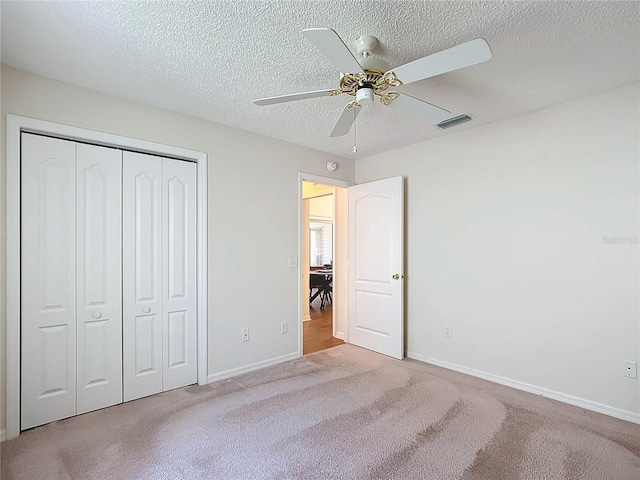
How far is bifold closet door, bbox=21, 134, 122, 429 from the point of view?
2270 millimetres

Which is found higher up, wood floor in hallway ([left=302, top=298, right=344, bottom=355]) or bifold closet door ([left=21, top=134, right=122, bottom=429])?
bifold closet door ([left=21, top=134, right=122, bottom=429])

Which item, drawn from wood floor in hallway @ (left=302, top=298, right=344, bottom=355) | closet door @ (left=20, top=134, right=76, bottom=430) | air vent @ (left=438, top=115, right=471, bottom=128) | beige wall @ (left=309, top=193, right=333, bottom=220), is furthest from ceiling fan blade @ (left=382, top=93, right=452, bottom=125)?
beige wall @ (left=309, top=193, right=333, bottom=220)

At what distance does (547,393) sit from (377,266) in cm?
196

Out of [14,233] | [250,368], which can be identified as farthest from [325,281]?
[14,233]

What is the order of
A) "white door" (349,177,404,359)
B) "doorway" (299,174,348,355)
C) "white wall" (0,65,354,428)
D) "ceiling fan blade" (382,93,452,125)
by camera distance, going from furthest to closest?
"doorway" (299,174,348,355), "white door" (349,177,404,359), "white wall" (0,65,354,428), "ceiling fan blade" (382,93,452,125)

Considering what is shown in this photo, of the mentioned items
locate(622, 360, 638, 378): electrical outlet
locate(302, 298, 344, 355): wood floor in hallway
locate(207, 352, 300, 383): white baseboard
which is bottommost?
locate(302, 298, 344, 355): wood floor in hallway

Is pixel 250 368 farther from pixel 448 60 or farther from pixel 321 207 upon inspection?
pixel 321 207

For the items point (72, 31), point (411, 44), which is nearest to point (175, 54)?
point (72, 31)

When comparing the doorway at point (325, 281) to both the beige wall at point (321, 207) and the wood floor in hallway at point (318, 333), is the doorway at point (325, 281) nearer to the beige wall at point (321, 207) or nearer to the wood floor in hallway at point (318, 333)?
the wood floor in hallway at point (318, 333)

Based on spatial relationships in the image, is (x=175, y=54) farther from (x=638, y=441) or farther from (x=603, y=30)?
(x=638, y=441)

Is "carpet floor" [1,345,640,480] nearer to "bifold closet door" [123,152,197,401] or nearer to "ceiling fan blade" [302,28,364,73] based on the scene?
"bifold closet door" [123,152,197,401]

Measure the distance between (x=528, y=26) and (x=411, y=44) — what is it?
0.59m

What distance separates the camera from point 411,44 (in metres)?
1.91

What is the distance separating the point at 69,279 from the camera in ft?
7.94
